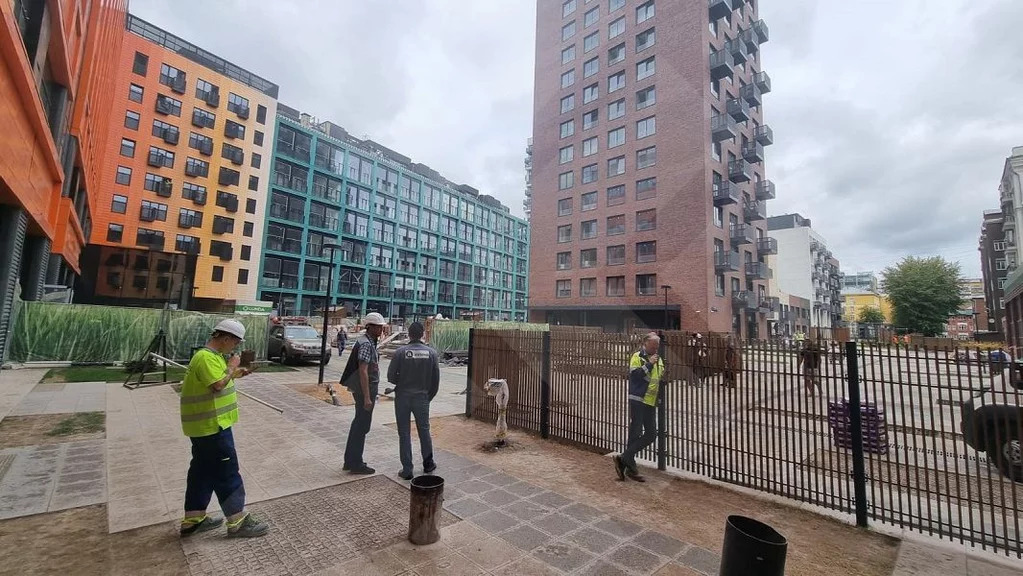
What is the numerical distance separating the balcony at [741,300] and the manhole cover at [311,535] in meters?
37.9

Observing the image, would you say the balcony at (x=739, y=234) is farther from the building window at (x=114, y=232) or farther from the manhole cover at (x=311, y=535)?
the building window at (x=114, y=232)

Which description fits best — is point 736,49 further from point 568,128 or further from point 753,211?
point 568,128

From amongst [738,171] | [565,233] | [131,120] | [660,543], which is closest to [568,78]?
[565,233]

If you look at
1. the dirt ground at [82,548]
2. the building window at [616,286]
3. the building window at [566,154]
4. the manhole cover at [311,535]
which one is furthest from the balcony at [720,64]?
the dirt ground at [82,548]

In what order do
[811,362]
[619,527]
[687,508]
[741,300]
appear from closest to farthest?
[619,527]
[687,508]
[811,362]
[741,300]

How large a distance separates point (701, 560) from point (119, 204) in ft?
170

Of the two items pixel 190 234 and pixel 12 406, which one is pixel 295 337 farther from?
pixel 190 234

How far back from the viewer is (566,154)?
4484 cm

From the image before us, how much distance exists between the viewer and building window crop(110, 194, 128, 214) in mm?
38219

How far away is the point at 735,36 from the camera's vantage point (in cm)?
4056

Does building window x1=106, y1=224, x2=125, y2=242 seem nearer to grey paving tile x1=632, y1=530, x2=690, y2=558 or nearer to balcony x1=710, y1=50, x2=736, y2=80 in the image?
grey paving tile x1=632, y1=530, x2=690, y2=558

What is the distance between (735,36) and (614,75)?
11.8 metres

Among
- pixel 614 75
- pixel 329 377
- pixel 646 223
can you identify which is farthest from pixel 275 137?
pixel 329 377

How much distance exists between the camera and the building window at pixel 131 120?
39.5 meters
